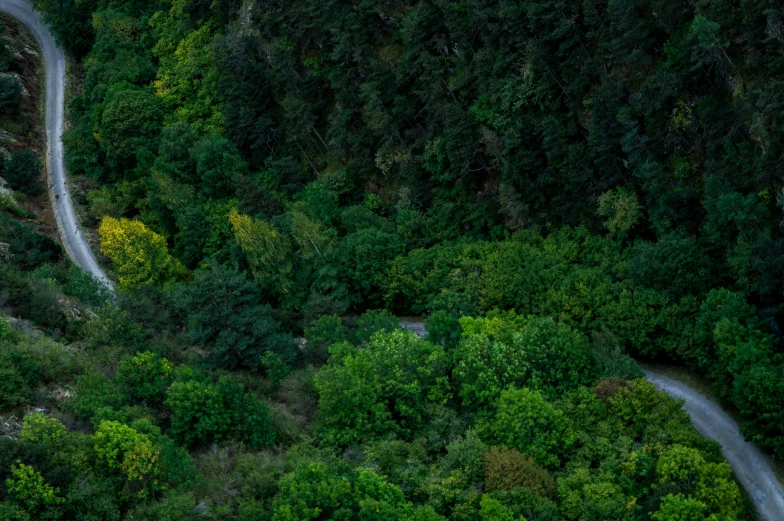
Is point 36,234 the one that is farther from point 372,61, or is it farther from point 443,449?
point 443,449

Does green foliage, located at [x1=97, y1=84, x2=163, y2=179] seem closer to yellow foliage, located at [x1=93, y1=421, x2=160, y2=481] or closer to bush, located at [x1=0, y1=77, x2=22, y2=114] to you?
bush, located at [x1=0, y1=77, x2=22, y2=114]

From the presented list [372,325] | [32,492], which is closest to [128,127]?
[372,325]

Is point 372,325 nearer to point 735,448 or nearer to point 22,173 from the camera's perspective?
point 735,448

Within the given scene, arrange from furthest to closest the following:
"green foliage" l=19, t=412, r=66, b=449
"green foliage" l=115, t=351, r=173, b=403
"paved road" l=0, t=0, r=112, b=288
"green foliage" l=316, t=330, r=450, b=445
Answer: "paved road" l=0, t=0, r=112, b=288 → "green foliage" l=115, t=351, r=173, b=403 → "green foliage" l=316, t=330, r=450, b=445 → "green foliage" l=19, t=412, r=66, b=449

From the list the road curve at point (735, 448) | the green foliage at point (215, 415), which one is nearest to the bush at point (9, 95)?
the green foliage at point (215, 415)

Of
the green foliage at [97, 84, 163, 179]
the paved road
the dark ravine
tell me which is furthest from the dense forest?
the paved road

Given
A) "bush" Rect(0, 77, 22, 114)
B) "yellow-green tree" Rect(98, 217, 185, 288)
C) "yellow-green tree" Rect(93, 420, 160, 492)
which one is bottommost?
"yellow-green tree" Rect(93, 420, 160, 492)

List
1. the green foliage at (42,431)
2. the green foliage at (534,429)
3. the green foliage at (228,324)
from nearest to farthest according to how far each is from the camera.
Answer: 1. the green foliage at (42,431)
2. the green foliage at (534,429)
3. the green foliage at (228,324)

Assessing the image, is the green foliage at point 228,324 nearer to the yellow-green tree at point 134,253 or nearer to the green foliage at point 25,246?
the yellow-green tree at point 134,253
